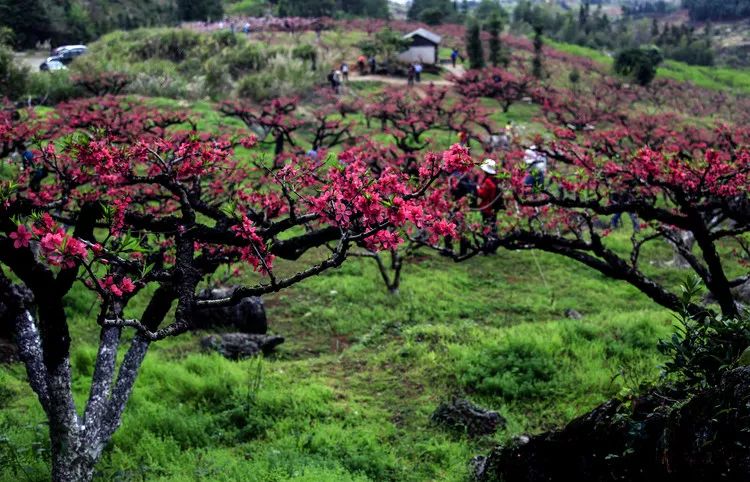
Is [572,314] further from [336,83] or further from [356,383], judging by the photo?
[336,83]

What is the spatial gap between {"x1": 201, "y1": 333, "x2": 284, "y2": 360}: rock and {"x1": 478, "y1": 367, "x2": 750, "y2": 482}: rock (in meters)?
5.56

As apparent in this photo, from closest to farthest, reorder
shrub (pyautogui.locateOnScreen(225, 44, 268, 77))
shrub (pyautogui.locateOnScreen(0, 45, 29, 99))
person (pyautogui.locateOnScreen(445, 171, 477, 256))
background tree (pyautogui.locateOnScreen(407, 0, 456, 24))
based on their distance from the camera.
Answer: person (pyautogui.locateOnScreen(445, 171, 477, 256)) → shrub (pyautogui.locateOnScreen(0, 45, 29, 99)) → shrub (pyautogui.locateOnScreen(225, 44, 268, 77)) → background tree (pyautogui.locateOnScreen(407, 0, 456, 24))

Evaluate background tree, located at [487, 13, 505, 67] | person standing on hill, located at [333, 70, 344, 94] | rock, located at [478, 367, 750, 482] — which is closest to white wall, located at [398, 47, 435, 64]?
background tree, located at [487, 13, 505, 67]

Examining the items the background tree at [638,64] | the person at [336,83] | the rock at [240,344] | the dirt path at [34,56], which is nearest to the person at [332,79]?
the person at [336,83]

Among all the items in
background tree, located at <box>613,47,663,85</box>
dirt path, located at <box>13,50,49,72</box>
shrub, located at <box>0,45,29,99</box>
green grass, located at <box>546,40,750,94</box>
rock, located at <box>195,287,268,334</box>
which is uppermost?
shrub, located at <box>0,45,29,99</box>

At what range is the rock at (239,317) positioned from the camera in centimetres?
1144

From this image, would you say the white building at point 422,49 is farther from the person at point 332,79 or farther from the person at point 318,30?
the person at point 332,79

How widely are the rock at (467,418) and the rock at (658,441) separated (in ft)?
5.97

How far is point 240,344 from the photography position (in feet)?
34.1

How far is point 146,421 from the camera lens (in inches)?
308

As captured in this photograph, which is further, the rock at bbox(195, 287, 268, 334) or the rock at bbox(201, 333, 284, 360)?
the rock at bbox(195, 287, 268, 334)

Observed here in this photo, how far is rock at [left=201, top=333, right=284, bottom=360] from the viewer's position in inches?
403

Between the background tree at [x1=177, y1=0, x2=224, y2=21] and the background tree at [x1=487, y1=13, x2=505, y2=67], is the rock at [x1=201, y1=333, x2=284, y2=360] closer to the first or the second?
the background tree at [x1=487, y1=13, x2=505, y2=67]

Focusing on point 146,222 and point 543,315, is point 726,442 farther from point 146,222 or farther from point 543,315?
point 543,315
